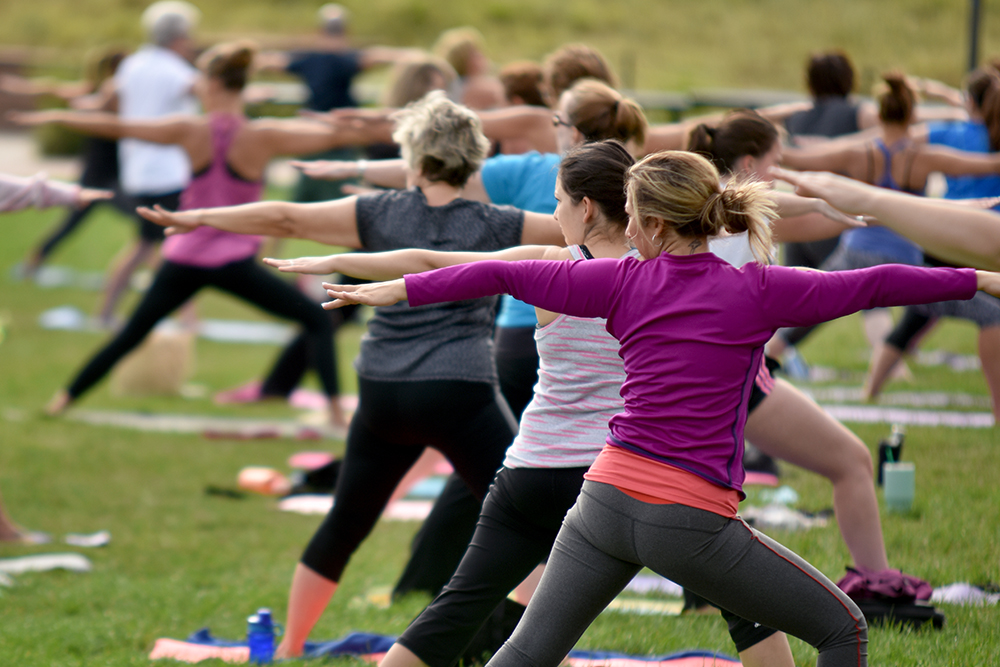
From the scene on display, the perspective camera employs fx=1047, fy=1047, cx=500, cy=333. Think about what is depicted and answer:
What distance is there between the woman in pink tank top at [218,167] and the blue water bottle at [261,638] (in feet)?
10.5

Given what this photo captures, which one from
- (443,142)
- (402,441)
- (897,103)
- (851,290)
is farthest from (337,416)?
(851,290)

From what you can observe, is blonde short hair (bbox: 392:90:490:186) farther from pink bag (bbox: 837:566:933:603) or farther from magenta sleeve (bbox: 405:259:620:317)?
pink bag (bbox: 837:566:933:603)

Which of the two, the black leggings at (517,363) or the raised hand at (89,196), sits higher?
the raised hand at (89,196)

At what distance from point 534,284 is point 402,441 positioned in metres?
1.22

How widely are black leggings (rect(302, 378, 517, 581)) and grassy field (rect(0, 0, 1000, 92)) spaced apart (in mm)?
24669

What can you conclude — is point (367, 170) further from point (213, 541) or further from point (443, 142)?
point (213, 541)

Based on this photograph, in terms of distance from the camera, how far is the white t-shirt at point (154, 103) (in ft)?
32.2

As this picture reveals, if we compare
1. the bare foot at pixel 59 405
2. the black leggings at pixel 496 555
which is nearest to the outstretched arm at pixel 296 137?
the bare foot at pixel 59 405

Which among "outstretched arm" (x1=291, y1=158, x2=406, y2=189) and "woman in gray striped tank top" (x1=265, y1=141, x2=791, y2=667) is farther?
"outstretched arm" (x1=291, y1=158, x2=406, y2=189)

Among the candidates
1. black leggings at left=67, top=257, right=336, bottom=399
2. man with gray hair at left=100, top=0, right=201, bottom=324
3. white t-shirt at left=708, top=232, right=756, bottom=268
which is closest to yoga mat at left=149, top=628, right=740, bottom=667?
white t-shirt at left=708, top=232, right=756, bottom=268

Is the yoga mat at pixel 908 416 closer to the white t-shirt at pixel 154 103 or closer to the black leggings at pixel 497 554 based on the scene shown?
the black leggings at pixel 497 554

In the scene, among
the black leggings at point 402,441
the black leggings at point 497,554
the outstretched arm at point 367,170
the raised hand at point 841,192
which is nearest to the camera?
the black leggings at point 497,554

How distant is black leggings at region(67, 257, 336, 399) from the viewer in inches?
272

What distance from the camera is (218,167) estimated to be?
670cm
